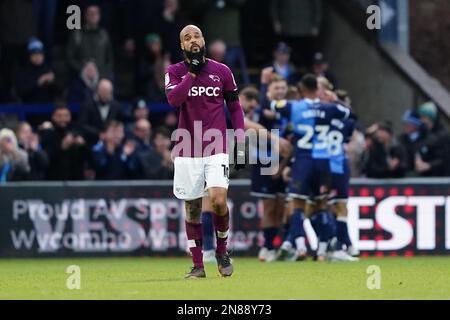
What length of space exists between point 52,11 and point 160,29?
1.87 m

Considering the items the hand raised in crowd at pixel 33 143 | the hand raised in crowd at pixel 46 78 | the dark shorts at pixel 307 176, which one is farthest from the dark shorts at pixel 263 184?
the hand raised in crowd at pixel 46 78

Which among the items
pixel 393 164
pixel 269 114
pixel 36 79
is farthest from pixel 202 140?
pixel 36 79

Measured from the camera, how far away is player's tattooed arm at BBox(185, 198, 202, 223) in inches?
651

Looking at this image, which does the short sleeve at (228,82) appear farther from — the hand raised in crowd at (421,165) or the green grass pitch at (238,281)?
the hand raised in crowd at (421,165)

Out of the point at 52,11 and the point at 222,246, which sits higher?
the point at 52,11

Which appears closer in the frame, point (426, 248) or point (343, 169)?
point (343, 169)

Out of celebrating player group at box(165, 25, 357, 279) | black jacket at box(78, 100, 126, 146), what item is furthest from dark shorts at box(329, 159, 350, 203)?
→ black jacket at box(78, 100, 126, 146)

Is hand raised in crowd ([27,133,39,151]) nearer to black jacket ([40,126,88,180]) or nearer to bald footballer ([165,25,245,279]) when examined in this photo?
black jacket ([40,126,88,180])

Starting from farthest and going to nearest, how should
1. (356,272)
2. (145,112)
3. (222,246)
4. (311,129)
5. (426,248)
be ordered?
1. (145,112)
2. (426,248)
3. (311,129)
4. (356,272)
5. (222,246)

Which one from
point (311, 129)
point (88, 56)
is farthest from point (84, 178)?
point (311, 129)

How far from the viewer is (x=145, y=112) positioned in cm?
2500

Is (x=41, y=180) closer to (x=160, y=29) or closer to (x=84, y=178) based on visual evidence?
(x=84, y=178)

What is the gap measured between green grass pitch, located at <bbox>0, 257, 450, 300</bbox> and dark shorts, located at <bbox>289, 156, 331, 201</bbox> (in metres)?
1.02

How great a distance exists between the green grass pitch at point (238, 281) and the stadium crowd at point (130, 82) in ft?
9.40
